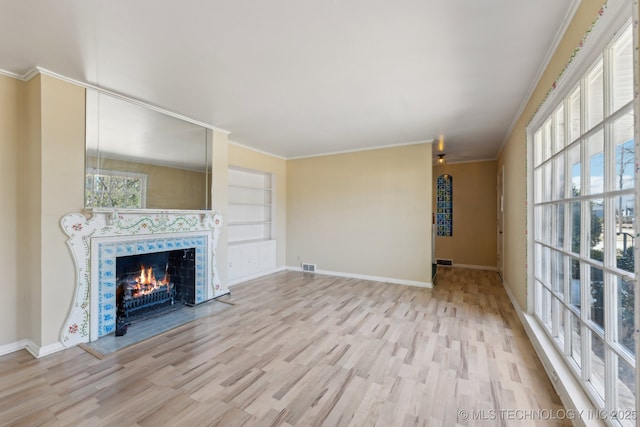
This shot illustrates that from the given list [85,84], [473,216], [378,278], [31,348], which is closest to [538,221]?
[378,278]

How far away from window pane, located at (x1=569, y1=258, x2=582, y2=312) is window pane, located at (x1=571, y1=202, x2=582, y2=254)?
0.31 ft

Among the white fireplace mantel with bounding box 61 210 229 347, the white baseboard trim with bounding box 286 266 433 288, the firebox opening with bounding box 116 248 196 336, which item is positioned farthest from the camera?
the white baseboard trim with bounding box 286 266 433 288

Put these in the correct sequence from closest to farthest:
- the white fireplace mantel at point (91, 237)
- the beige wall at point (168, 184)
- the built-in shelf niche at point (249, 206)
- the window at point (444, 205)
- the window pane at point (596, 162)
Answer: the window pane at point (596, 162)
the white fireplace mantel at point (91, 237)
the beige wall at point (168, 184)
the built-in shelf niche at point (249, 206)
the window at point (444, 205)

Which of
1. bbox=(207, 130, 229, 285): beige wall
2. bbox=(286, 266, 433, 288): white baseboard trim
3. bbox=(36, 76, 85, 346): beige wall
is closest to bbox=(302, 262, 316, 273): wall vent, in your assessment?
bbox=(286, 266, 433, 288): white baseboard trim

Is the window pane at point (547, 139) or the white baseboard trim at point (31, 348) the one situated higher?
the window pane at point (547, 139)

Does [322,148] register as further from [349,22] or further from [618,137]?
[618,137]

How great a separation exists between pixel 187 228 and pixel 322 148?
2.98m

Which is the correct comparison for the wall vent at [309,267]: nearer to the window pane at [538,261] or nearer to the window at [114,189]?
the window at [114,189]

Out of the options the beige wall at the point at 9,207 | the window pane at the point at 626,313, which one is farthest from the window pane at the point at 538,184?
the beige wall at the point at 9,207

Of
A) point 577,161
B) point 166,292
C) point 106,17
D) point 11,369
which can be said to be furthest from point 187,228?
point 577,161

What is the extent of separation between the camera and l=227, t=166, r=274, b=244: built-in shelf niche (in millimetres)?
5457

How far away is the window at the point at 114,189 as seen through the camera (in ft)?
9.23

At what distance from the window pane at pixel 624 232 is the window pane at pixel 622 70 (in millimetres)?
489

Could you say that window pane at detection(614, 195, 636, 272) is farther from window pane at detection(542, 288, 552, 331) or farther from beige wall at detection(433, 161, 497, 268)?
beige wall at detection(433, 161, 497, 268)
